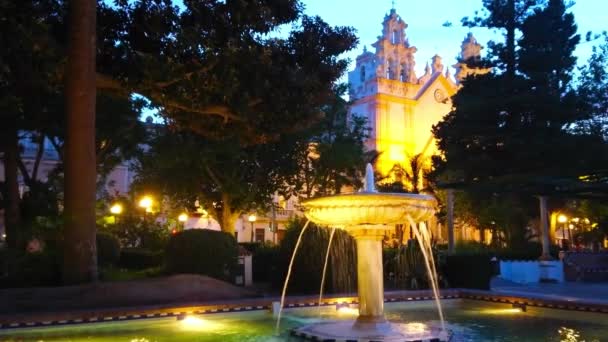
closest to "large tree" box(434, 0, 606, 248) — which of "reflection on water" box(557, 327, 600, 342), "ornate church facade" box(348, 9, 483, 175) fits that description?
"reflection on water" box(557, 327, 600, 342)

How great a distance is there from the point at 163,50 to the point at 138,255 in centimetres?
1183

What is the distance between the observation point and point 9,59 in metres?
11.7

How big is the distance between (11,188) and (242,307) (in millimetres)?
10226

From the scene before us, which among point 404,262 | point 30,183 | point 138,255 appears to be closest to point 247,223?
point 138,255

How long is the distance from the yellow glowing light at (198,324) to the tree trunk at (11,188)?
9.44m

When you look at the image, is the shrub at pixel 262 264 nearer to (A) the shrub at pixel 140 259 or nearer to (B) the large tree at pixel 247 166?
(B) the large tree at pixel 247 166

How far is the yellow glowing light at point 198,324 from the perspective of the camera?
9269 mm

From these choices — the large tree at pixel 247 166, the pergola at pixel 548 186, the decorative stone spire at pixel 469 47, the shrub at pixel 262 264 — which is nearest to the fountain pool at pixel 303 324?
the shrub at pixel 262 264

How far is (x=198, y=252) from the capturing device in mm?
15039

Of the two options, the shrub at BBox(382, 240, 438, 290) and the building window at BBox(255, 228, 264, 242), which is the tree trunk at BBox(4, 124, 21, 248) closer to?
the shrub at BBox(382, 240, 438, 290)

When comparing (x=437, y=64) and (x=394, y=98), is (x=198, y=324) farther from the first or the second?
(x=437, y=64)

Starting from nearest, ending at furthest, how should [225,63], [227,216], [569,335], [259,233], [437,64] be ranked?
[569,335]
[225,63]
[227,216]
[259,233]
[437,64]

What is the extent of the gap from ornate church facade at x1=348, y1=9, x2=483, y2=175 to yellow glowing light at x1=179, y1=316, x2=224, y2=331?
37261 millimetres

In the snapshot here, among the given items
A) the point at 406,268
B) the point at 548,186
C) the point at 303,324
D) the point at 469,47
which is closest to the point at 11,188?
the point at 406,268
